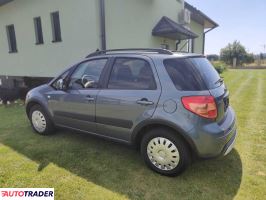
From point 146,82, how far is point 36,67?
8.40m

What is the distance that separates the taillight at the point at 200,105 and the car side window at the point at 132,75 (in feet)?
1.65

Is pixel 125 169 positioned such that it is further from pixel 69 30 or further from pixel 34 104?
pixel 69 30

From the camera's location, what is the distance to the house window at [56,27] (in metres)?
9.00

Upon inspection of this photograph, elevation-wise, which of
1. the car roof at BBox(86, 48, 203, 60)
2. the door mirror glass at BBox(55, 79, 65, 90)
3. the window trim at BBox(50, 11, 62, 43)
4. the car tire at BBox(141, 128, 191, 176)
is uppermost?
the window trim at BBox(50, 11, 62, 43)

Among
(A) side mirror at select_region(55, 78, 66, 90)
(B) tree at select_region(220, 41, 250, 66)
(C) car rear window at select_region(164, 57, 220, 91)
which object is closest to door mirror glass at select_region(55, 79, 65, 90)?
(A) side mirror at select_region(55, 78, 66, 90)

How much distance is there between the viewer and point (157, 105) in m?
3.06

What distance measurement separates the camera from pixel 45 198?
2.83m

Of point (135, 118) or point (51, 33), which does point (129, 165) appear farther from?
point (51, 33)

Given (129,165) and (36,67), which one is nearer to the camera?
(129,165)

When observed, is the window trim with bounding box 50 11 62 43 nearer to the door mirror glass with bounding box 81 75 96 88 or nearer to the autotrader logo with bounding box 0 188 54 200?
the door mirror glass with bounding box 81 75 96 88

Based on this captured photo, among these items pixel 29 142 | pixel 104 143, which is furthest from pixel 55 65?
pixel 104 143

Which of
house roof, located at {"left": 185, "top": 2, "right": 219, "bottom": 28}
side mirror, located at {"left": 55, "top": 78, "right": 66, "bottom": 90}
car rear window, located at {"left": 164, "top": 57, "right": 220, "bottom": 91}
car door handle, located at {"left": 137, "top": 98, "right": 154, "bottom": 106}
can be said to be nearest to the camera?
car rear window, located at {"left": 164, "top": 57, "right": 220, "bottom": 91}

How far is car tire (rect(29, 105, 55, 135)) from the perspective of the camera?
184 inches

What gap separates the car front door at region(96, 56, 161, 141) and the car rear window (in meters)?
0.23
